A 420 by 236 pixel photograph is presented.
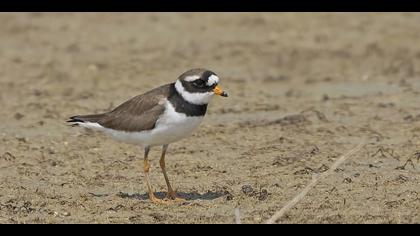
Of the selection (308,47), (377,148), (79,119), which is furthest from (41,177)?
(308,47)

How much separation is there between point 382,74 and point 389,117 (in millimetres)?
2691

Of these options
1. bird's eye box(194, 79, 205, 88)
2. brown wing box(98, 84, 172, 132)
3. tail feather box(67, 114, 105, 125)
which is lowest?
tail feather box(67, 114, 105, 125)

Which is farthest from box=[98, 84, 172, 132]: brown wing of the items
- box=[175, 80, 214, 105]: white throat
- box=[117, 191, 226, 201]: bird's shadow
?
box=[117, 191, 226, 201]: bird's shadow

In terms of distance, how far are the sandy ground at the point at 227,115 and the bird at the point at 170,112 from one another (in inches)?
22.7

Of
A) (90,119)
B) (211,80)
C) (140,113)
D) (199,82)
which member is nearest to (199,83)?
(199,82)

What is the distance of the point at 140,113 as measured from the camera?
8.31m

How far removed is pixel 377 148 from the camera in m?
10.0

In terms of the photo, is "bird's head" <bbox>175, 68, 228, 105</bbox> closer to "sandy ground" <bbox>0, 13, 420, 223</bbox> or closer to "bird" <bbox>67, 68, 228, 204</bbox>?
"bird" <bbox>67, 68, 228, 204</bbox>

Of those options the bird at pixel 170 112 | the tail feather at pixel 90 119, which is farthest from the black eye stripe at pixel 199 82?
the tail feather at pixel 90 119

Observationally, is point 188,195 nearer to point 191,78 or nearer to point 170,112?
point 170,112

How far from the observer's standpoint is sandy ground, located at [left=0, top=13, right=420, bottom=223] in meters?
8.12

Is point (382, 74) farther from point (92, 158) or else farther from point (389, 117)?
point (92, 158)

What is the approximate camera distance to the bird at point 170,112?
8.04 metres

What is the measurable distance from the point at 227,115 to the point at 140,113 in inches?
146
